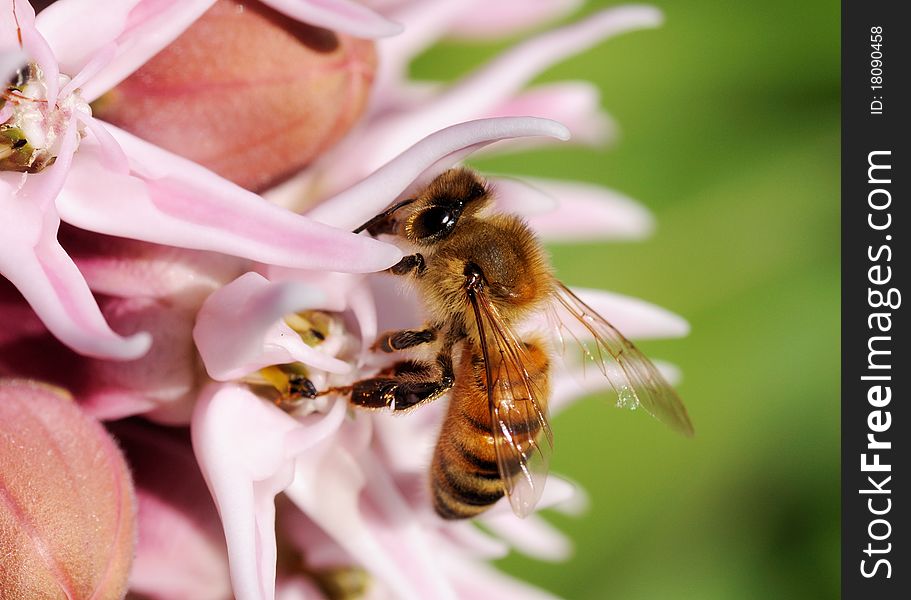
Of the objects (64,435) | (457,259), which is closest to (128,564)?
(64,435)

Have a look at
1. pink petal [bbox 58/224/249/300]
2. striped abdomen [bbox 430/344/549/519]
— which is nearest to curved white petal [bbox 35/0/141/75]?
pink petal [bbox 58/224/249/300]

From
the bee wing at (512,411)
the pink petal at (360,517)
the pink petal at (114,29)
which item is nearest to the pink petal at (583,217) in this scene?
the bee wing at (512,411)

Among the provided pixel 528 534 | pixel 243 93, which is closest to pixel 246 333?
pixel 243 93

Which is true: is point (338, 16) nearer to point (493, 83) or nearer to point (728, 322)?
point (493, 83)

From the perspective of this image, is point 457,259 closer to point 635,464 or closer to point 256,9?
point 256,9

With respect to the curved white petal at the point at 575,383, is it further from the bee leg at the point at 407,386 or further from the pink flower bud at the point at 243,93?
the pink flower bud at the point at 243,93

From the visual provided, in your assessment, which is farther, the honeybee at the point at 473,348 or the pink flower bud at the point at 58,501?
the honeybee at the point at 473,348
